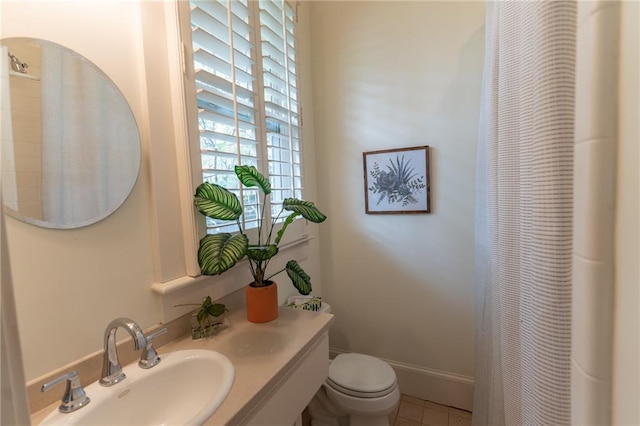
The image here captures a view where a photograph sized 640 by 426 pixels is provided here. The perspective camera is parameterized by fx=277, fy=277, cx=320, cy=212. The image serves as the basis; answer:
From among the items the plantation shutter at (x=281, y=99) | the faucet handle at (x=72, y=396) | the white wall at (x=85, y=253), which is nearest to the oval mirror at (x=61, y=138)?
the white wall at (x=85, y=253)

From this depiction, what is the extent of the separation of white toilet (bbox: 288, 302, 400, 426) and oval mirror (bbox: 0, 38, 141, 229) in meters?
1.29

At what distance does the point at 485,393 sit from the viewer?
3.82 ft

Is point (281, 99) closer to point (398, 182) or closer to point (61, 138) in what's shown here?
point (398, 182)

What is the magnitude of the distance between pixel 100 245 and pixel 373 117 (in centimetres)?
161

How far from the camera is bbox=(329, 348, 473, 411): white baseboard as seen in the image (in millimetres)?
1690

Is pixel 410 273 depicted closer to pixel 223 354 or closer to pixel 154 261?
pixel 223 354

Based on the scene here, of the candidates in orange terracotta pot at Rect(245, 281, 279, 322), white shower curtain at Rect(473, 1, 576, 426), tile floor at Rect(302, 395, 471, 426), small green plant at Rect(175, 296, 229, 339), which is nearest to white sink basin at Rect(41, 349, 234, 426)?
small green plant at Rect(175, 296, 229, 339)

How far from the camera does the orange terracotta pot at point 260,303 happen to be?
1.13 metres

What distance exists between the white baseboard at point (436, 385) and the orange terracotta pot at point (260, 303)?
1.21 meters

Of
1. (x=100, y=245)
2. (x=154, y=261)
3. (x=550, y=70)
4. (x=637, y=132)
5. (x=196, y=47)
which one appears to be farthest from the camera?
(x=196, y=47)

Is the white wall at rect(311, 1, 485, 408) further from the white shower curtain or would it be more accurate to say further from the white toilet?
the white shower curtain

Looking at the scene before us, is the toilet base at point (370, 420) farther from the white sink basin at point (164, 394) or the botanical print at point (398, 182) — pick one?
the botanical print at point (398, 182)

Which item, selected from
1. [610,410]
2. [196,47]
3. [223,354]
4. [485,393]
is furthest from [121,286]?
[485,393]

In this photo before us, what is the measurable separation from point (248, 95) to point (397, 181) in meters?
1.02
